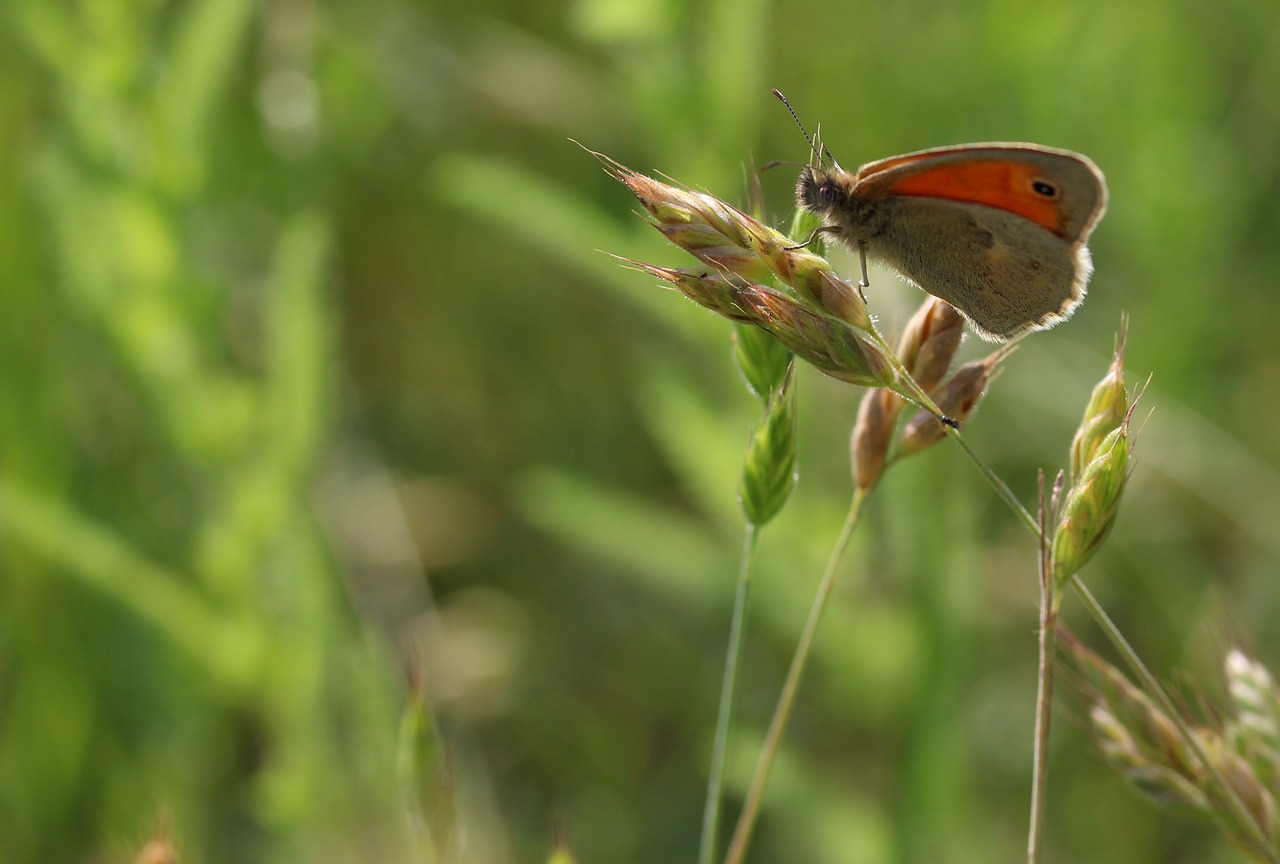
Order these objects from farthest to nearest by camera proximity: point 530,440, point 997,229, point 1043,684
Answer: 1. point 530,440
2. point 997,229
3. point 1043,684

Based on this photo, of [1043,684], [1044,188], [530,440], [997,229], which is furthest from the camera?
[530,440]

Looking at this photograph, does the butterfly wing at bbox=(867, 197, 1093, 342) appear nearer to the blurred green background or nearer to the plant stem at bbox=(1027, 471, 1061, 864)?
the plant stem at bbox=(1027, 471, 1061, 864)

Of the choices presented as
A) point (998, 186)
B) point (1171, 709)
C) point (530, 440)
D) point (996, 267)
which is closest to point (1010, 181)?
point (998, 186)

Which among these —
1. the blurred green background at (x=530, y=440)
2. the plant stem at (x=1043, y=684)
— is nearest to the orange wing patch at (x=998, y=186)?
the plant stem at (x=1043, y=684)

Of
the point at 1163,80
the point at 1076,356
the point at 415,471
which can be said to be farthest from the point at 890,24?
the point at 415,471

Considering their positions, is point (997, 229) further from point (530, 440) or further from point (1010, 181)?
point (530, 440)

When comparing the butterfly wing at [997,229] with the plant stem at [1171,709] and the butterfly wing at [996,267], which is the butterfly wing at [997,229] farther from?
the plant stem at [1171,709]

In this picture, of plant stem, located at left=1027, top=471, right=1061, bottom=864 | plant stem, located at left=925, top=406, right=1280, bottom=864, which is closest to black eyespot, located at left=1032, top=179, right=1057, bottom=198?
plant stem, located at left=925, top=406, right=1280, bottom=864

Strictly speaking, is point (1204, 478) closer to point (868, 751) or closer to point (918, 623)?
point (868, 751)

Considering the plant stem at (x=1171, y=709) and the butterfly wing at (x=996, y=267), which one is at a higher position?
the butterfly wing at (x=996, y=267)
